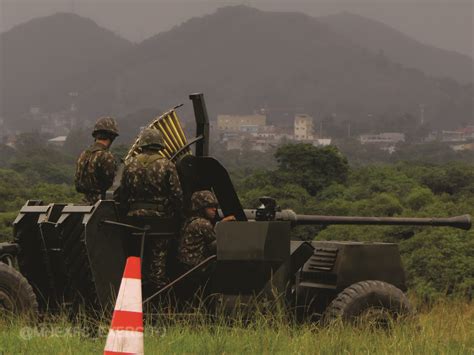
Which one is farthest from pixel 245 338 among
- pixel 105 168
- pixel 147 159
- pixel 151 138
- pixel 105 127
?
pixel 105 127

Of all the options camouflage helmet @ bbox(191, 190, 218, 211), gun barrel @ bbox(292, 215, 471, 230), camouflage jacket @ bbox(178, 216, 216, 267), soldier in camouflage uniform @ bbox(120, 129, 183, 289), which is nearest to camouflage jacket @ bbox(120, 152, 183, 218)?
soldier in camouflage uniform @ bbox(120, 129, 183, 289)

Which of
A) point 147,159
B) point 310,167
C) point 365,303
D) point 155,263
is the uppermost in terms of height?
point 147,159

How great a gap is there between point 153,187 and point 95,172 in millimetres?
1448

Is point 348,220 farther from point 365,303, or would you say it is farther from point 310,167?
point 310,167

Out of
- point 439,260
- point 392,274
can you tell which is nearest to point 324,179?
point 439,260

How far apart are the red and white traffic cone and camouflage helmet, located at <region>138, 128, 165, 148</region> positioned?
3.82m

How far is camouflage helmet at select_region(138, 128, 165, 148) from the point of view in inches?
472

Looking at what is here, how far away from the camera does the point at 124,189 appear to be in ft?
39.4

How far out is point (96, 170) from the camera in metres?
13.1

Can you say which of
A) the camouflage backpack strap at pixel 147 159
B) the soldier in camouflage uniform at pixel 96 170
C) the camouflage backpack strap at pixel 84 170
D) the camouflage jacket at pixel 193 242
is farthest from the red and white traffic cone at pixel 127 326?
the camouflage backpack strap at pixel 84 170

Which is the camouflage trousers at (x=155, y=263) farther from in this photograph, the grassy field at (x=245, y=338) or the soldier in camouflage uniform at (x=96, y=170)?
the soldier in camouflage uniform at (x=96, y=170)

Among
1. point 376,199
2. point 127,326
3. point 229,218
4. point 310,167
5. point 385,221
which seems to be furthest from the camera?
point 310,167

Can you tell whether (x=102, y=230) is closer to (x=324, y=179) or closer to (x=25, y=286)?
(x=25, y=286)

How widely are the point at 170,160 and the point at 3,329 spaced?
2.37 meters
